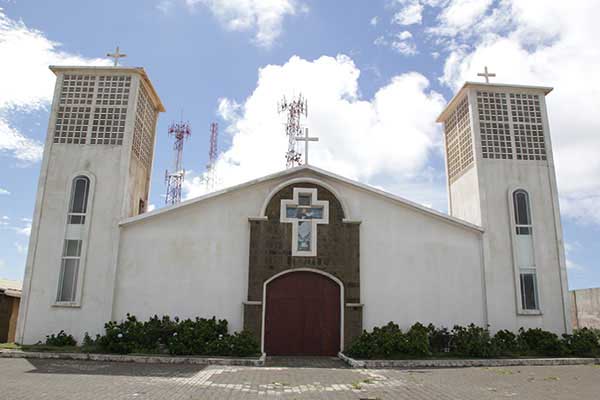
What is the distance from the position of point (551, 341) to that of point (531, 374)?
3.77 metres

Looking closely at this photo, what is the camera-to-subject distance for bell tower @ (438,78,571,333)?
50.5 ft

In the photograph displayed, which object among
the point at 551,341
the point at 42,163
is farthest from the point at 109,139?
the point at 551,341

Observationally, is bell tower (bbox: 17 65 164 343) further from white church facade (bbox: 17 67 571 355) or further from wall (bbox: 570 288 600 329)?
wall (bbox: 570 288 600 329)

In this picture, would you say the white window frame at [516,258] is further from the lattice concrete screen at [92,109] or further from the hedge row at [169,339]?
the lattice concrete screen at [92,109]

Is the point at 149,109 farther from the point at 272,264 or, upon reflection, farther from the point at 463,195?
the point at 463,195

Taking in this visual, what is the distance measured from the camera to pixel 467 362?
42.2ft

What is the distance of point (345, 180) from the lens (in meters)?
15.8

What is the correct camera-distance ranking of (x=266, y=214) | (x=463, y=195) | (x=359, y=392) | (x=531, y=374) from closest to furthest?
(x=359, y=392), (x=531, y=374), (x=266, y=214), (x=463, y=195)

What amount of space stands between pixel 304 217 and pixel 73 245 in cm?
722

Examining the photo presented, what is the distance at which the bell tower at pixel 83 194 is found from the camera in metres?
14.5

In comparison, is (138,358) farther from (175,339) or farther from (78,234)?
(78,234)

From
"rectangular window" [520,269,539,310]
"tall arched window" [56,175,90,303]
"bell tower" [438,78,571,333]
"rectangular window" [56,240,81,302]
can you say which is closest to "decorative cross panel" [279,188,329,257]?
"bell tower" [438,78,571,333]

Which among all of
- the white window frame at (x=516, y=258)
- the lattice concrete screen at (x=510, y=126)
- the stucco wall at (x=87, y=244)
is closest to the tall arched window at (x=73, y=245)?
the stucco wall at (x=87, y=244)

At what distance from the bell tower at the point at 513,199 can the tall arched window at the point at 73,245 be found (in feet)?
41.7
